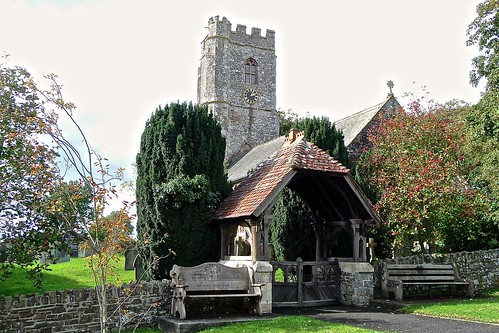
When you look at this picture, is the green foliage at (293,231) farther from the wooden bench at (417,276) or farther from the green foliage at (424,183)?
the wooden bench at (417,276)

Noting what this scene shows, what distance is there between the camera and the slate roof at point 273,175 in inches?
444

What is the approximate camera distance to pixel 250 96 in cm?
4231

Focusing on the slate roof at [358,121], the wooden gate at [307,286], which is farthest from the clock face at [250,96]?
the wooden gate at [307,286]

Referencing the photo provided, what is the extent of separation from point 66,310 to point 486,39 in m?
14.8

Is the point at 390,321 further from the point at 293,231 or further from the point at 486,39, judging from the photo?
the point at 486,39

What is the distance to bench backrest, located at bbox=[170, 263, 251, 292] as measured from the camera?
1032 centimetres

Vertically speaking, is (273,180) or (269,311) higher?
(273,180)

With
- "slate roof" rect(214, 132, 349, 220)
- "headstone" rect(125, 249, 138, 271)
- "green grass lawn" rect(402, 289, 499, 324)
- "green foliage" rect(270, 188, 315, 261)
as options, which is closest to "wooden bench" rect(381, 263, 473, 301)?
"green grass lawn" rect(402, 289, 499, 324)

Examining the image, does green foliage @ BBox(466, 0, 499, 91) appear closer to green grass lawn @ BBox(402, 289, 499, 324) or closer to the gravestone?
green grass lawn @ BBox(402, 289, 499, 324)

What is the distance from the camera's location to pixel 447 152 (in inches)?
668

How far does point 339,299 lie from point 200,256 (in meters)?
4.05

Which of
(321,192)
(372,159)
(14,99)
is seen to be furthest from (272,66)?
(14,99)

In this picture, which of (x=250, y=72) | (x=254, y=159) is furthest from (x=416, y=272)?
(x=250, y=72)

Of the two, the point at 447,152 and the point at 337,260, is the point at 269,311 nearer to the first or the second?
the point at 337,260
